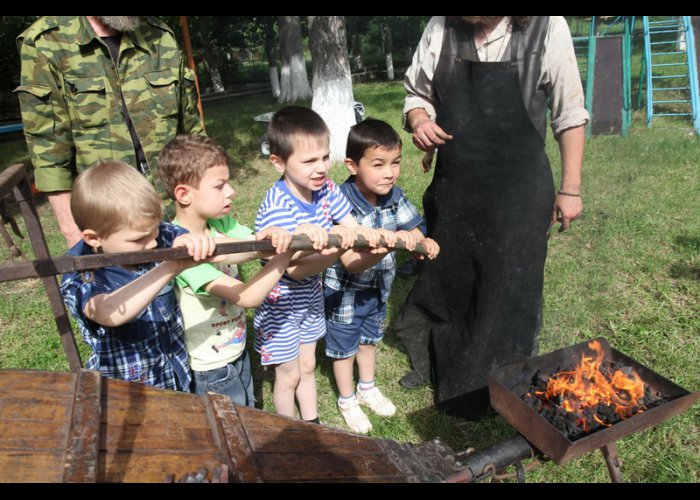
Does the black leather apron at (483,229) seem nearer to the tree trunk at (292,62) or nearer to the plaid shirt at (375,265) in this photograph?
the plaid shirt at (375,265)

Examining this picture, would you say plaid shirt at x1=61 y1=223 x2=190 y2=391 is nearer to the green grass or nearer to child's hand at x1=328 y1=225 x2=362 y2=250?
child's hand at x1=328 y1=225 x2=362 y2=250

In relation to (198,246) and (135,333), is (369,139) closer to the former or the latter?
(198,246)

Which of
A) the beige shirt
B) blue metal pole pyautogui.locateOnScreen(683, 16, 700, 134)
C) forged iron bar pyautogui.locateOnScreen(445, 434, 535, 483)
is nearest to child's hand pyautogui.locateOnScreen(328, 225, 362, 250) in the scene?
forged iron bar pyautogui.locateOnScreen(445, 434, 535, 483)

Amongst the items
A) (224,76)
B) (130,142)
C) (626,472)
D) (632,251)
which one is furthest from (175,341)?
(224,76)

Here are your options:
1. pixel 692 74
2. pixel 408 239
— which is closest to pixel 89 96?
pixel 408 239

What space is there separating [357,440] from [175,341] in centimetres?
100

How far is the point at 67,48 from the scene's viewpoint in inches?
110

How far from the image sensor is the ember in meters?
1.89

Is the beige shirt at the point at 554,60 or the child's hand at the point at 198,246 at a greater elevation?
the beige shirt at the point at 554,60

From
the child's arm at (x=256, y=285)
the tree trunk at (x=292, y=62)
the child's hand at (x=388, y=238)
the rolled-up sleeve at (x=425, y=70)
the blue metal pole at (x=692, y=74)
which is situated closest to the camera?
the child's arm at (x=256, y=285)

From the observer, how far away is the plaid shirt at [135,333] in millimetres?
1860

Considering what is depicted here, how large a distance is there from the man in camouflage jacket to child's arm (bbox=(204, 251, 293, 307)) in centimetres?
130

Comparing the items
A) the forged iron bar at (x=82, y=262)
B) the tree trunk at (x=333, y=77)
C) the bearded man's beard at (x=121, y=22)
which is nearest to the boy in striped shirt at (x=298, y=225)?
the forged iron bar at (x=82, y=262)

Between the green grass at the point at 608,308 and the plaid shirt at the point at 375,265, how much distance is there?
85cm
